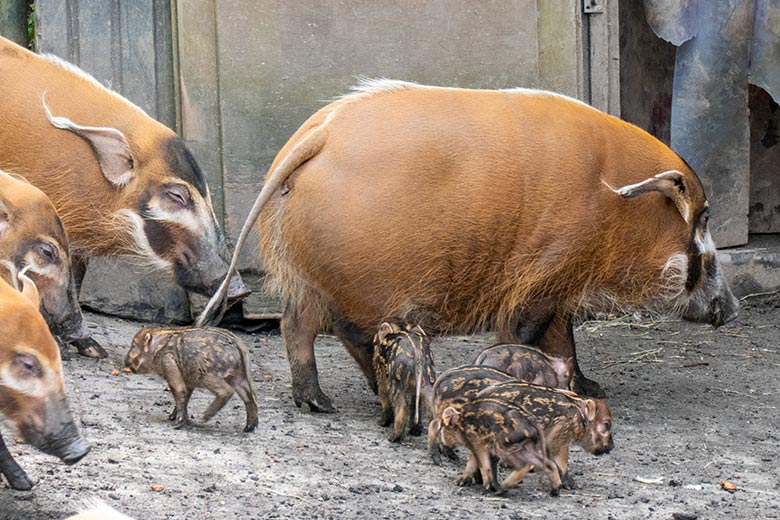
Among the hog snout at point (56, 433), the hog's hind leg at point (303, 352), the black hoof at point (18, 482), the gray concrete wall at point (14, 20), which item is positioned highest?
the gray concrete wall at point (14, 20)

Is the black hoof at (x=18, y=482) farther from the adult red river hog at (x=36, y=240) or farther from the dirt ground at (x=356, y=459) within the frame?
the adult red river hog at (x=36, y=240)

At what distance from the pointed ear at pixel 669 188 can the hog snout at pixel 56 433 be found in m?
2.83

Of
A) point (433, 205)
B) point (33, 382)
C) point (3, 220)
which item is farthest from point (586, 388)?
point (33, 382)

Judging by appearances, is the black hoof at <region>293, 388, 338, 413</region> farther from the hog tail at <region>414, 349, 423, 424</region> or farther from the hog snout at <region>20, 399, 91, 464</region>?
the hog snout at <region>20, 399, 91, 464</region>

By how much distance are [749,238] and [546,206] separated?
4.22 meters

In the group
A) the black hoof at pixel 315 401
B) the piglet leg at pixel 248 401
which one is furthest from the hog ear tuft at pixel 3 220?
the black hoof at pixel 315 401

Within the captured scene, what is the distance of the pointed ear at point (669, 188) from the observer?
5.86m

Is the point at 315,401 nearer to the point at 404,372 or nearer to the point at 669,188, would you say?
the point at 404,372

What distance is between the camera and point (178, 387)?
5332mm

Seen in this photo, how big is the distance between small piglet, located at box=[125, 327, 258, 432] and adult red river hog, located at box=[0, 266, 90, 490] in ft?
3.80

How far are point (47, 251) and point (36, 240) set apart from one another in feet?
0.30

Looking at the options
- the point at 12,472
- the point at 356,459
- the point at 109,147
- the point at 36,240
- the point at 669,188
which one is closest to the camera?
the point at 12,472

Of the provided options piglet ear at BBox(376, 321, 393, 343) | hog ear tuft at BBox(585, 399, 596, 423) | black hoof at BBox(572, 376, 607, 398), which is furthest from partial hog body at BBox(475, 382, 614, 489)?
black hoof at BBox(572, 376, 607, 398)

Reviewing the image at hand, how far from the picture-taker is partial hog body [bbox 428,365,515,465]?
4.79m
